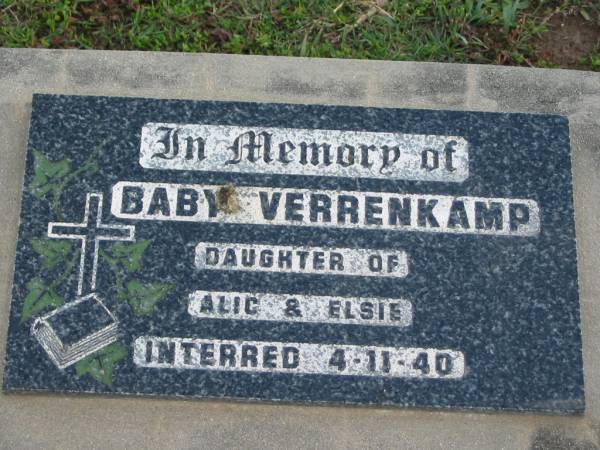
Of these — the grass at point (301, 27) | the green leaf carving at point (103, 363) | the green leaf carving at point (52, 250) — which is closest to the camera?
the green leaf carving at point (103, 363)

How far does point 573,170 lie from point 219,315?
4.83ft

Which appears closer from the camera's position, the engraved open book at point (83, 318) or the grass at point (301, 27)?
the engraved open book at point (83, 318)

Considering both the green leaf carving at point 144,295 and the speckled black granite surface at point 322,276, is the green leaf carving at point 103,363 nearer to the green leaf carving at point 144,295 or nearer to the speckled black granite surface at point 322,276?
the speckled black granite surface at point 322,276

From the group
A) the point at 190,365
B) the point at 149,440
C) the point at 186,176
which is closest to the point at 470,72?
the point at 186,176

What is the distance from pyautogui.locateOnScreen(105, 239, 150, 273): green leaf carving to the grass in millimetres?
919

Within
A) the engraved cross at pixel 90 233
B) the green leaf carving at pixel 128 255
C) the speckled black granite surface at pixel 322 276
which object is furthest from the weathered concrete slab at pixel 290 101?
the green leaf carving at pixel 128 255

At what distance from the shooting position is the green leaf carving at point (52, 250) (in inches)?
109

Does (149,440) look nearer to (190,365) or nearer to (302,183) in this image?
(190,365)

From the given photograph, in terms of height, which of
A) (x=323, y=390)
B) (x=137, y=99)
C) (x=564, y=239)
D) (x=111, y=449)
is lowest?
(x=111, y=449)

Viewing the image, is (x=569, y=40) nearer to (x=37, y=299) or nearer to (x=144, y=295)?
(x=144, y=295)

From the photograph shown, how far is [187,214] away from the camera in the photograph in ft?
9.22

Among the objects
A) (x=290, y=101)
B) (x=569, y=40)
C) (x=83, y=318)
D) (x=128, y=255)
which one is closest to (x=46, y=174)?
(x=128, y=255)

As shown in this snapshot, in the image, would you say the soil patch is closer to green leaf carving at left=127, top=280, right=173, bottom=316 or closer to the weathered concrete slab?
the weathered concrete slab

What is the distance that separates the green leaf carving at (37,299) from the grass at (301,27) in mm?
1079
